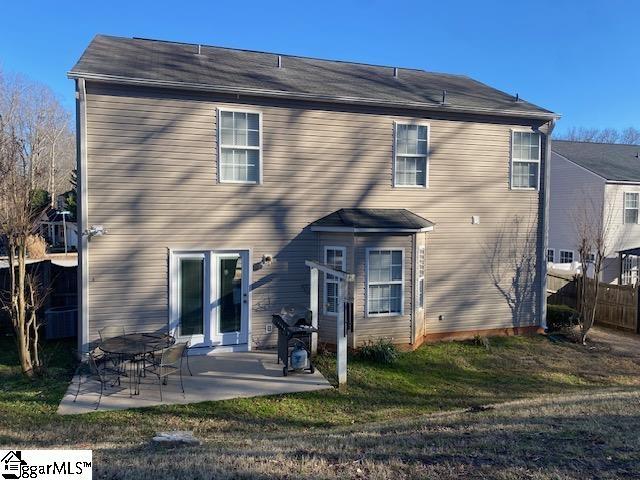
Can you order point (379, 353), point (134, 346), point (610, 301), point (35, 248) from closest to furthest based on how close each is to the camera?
point (134, 346), point (379, 353), point (610, 301), point (35, 248)

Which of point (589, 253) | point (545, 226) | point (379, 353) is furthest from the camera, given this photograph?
point (589, 253)

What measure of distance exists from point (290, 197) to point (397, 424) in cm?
562

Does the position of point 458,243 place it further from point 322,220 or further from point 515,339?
point 322,220

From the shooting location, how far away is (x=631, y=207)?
2147cm

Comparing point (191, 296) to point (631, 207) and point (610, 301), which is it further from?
point (631, 207)

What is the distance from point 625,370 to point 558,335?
228cm

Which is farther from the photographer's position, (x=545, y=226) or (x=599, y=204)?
(x=599, y=204)

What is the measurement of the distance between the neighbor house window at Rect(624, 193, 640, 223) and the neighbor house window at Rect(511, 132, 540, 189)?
12.0 meters

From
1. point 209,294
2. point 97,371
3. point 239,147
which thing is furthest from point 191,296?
point 239,147

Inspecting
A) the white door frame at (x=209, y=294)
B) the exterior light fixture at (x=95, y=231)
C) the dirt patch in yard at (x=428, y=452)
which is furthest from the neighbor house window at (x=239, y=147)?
the dirt patch in yard at (x=428, y=452)

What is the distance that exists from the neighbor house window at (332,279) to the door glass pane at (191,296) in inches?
104

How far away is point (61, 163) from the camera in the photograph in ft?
157

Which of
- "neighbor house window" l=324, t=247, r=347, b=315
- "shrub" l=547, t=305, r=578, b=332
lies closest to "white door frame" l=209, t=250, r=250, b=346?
"neighbor house window" l=324, t=247, r=347, b=315

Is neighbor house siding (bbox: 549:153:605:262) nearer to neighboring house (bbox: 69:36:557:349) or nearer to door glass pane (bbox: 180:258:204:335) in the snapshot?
neighboring house (bbox: 69:36:557:349)
